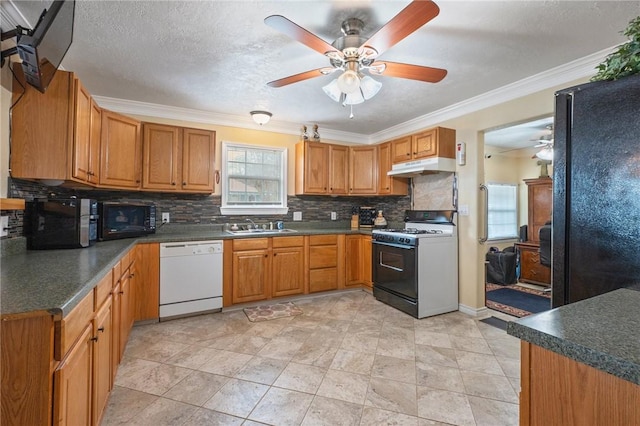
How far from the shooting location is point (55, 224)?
210 centimetres

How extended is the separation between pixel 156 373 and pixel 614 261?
2.66 metres

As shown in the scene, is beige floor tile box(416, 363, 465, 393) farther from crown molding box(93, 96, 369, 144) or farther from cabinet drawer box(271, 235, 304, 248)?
crown molding box(93, 96, 369, 144)

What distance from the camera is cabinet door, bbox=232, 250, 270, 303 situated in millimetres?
3357

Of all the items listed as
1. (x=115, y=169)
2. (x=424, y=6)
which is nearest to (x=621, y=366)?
(x=424, y=6)

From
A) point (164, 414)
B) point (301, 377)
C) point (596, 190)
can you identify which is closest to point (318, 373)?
point (301, 377)

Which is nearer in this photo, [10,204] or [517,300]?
[10,204]

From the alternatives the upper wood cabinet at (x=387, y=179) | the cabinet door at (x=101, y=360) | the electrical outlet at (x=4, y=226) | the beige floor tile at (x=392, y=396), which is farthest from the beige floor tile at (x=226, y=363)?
the upper wood cabinet at (x=387, y=179)

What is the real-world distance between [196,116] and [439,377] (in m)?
3.70

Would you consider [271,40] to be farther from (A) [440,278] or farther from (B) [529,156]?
(B) [529,156]

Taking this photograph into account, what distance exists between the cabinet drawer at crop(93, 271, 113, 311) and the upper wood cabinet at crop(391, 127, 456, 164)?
10.6ft

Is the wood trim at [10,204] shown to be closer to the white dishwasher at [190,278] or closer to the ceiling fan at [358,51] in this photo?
the white dishwasher at [190,278]

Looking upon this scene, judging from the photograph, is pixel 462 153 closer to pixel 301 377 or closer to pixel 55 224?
pixel 301 377

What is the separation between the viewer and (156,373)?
211cm

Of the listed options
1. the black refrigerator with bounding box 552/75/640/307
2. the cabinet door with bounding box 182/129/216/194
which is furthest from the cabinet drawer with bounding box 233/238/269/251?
the black refrigerator with bounding box 552/75/640/307
